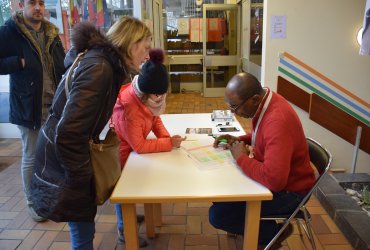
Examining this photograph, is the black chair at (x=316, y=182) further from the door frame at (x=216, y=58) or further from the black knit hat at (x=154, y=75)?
the door frame at (x=216, y=58)

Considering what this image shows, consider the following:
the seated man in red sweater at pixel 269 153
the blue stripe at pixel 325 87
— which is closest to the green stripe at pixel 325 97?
the blue stripe at pixel 325 87

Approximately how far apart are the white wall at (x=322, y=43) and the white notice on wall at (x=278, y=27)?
0.03 m

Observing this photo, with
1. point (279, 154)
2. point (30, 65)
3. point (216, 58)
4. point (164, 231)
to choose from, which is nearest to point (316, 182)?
point (279, 154)

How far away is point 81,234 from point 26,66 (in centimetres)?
117

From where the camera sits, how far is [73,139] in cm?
116

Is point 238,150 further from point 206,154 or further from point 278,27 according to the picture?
point 278,27

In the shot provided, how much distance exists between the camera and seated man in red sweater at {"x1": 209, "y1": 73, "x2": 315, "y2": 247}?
130 centimetres

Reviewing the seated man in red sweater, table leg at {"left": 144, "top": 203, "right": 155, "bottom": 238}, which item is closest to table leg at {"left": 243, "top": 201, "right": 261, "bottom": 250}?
the seated man in red sweater

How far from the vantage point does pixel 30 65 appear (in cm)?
200

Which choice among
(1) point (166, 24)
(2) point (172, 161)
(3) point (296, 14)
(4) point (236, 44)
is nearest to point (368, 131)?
(3) point (296, 14)

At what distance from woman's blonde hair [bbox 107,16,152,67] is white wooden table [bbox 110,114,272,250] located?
0.51 m

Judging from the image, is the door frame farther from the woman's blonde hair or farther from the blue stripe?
the woman's blonde hair

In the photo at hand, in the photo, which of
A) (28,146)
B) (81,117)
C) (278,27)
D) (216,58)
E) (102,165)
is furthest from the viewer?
(216,58)

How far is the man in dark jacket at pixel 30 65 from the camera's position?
6.44 feet
